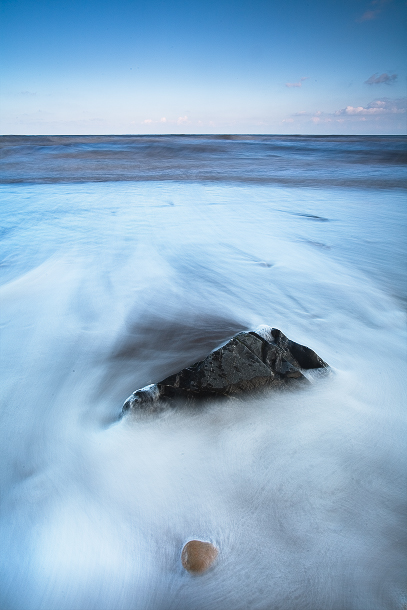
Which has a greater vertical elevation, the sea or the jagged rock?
the jagged rock

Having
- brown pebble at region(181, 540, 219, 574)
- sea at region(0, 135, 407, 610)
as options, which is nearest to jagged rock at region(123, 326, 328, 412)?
sea at region(0, 135, 407, 610)

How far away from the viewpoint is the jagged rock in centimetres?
165

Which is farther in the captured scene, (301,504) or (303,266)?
(303,266)

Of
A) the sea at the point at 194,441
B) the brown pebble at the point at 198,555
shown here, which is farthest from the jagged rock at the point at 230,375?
the brown pebble at the point at 198,555

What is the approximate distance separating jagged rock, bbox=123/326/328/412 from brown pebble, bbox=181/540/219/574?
60 cm

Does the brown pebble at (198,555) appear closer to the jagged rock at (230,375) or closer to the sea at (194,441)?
the sea at (194,441)

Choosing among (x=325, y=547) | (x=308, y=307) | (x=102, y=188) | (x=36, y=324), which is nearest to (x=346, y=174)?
(x=102, y=188)

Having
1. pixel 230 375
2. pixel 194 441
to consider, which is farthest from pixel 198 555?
pixel 230 375

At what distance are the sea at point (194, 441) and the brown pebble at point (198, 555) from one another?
0.02 meters

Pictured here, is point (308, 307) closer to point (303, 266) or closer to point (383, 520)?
point (303, 266)

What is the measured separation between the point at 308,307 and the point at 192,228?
106 inches

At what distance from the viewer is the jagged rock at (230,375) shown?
165 cm

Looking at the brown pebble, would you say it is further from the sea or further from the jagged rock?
the jagged rock

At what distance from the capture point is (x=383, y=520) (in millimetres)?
1234
